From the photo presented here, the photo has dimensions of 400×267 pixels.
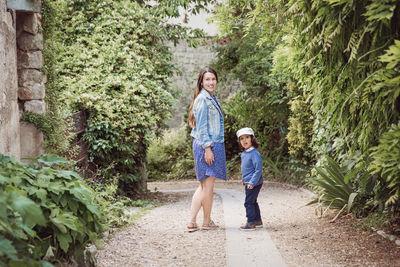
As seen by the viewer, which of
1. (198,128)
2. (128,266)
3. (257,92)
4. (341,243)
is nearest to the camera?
(128,266)

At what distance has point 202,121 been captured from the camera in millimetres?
4605

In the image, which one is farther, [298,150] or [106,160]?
[298,150]

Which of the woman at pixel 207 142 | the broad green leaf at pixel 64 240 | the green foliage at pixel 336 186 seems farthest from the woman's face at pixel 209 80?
the broad green leaf at pixel 64 240

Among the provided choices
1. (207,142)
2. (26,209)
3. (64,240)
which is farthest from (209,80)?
(26,209)

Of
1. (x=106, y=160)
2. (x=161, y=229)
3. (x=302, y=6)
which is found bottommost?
(x=161, y=229)

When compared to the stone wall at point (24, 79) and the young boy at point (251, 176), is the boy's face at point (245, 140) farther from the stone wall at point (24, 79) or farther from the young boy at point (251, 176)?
the stone wall at point (24, 79)

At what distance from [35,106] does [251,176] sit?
2.38 metres

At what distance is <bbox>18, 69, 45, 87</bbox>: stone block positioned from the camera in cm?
443

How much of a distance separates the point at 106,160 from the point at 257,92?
4.57 metres

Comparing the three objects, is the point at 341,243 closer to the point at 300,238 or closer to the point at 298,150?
the point at 300,238

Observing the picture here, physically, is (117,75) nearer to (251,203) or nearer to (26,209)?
(251,203)

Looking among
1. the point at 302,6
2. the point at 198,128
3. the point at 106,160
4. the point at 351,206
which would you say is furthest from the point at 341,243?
the point at 106,160

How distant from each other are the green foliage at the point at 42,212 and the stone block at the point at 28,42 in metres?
1.59

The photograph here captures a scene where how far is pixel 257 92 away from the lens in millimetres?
10453
